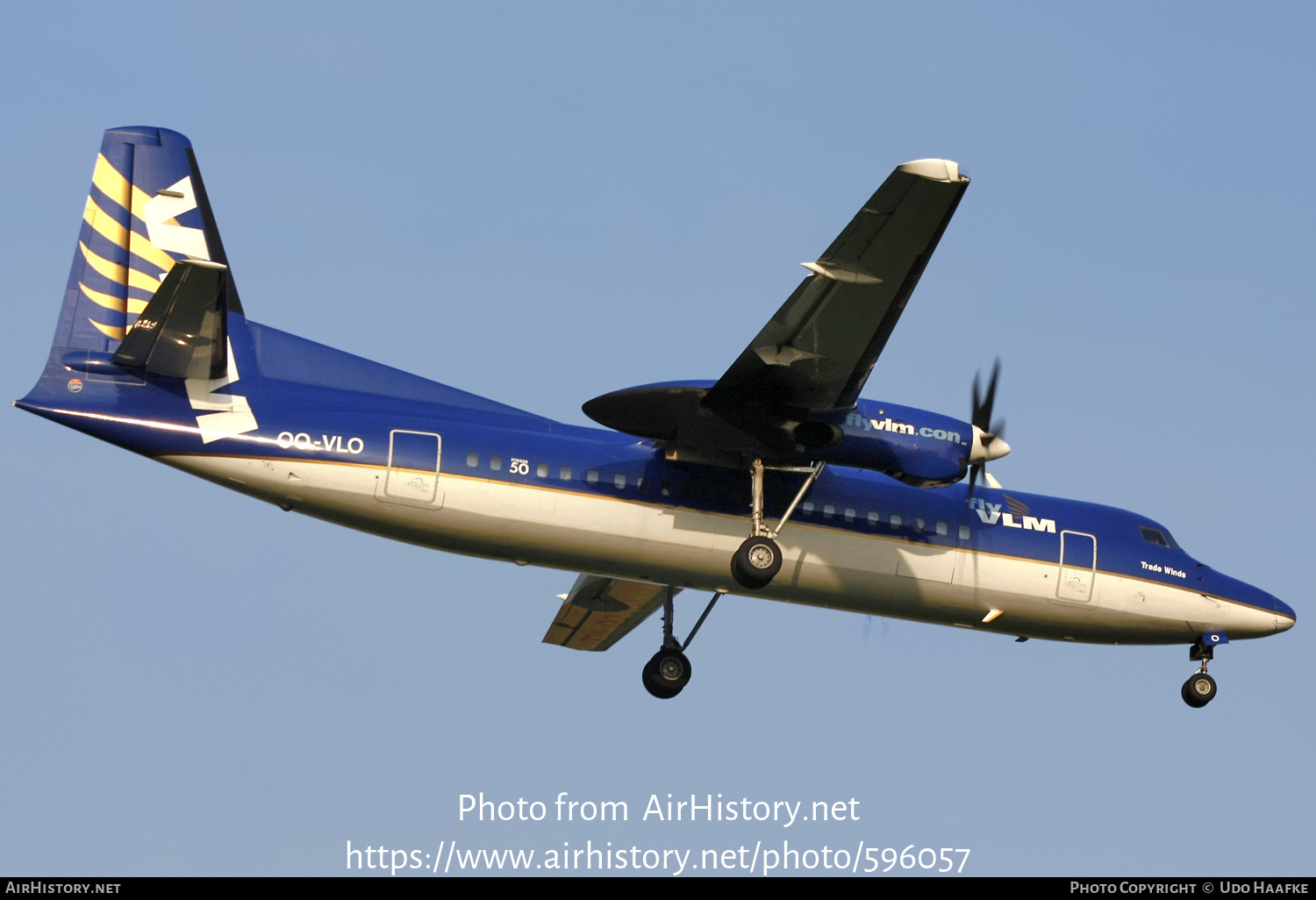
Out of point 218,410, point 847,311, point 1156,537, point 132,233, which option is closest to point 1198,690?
point 1156,537

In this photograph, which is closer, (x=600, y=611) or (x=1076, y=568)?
(x=1076, y=568)

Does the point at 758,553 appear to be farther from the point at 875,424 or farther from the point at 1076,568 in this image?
the point at 1076,568

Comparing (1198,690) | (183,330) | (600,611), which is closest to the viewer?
(183,330)

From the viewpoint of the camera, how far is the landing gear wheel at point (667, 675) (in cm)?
2633

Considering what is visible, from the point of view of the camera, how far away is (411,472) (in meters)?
22.4

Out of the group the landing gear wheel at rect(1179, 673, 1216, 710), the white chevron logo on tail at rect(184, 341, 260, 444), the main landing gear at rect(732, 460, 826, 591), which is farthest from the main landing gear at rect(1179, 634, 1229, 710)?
the white chevron logo on tail at rect(184, 341, 260, 444)

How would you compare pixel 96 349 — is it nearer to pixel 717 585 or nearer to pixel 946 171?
pixel 717 585

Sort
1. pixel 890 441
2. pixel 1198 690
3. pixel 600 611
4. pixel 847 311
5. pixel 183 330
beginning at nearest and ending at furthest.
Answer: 1. pixel 847 311
2. pixel 183 330
3. pixel 890 441
4. pixel 1198 690
5. pixel 600 611

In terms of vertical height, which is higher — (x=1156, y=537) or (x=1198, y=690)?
(x=1156, y=537)

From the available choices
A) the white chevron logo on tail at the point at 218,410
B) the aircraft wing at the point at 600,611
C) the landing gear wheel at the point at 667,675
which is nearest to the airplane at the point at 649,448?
→ the white chevron logo on tail at the point at 218,410

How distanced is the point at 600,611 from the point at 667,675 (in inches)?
110

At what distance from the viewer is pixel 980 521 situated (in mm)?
25219

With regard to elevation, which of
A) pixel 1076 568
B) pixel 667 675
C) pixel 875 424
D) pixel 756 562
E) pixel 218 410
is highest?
pixel 875 424

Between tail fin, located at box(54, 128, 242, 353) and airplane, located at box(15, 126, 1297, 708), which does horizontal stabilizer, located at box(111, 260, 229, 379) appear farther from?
tail fin, located at box(54, 128, 242, 353)
